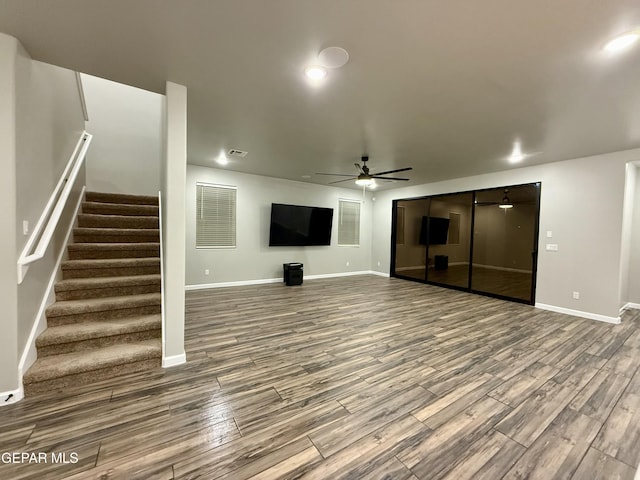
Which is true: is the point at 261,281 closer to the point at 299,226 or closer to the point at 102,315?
the point at 299,226

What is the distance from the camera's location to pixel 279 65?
221cm

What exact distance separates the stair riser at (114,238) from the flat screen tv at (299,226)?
117 inches

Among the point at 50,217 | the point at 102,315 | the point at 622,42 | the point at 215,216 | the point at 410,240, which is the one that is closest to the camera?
the point at 622,42

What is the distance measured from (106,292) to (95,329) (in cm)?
63

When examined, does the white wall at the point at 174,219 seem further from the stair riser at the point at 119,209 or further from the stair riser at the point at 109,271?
the stair riser at the point at 119,209

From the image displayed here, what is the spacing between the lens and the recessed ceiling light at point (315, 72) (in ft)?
7.27

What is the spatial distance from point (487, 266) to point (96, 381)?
276 inches

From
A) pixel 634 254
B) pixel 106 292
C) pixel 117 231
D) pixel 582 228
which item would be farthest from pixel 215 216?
pixel 634 254

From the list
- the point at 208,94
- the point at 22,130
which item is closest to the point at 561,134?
the point at 208,94

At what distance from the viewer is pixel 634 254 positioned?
4984 mm

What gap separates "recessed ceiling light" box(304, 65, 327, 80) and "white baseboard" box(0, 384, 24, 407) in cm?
343

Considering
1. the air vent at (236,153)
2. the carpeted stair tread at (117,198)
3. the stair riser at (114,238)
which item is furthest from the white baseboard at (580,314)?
the carpeted stair tread at (117,198)

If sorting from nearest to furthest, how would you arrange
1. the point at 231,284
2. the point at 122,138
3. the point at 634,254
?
the point at 634,254 < the point at 122,138 < the point at 231,284

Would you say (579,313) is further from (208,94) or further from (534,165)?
(208,94)
